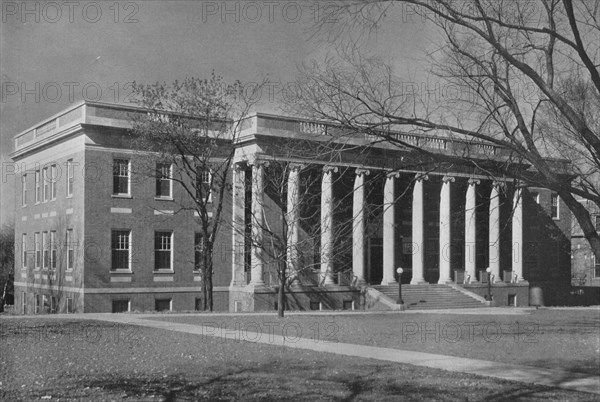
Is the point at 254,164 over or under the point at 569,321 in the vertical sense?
over

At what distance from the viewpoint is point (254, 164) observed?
37.3 metres

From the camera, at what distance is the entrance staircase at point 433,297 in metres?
40.9

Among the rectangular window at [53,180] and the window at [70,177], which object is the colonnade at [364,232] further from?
the rectangular window at [53,180]

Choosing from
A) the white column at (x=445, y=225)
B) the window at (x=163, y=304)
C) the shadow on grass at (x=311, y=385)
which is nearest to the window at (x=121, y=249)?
the window at (x=163, y=304)

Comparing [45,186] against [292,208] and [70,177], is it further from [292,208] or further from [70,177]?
[292,208]

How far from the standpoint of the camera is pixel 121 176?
3878 cm

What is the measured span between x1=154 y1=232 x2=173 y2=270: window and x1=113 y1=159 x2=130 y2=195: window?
9.49 feet

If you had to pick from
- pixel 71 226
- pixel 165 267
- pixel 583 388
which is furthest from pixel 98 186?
pixel 583 388

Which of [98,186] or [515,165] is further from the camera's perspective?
[98,186]

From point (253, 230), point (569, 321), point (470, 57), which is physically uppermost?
point (470, 57)

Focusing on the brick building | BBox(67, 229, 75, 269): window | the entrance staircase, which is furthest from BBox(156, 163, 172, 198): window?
the entrance staircase

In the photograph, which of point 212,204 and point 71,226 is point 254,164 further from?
point 71,226

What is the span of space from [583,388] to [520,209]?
40.1 meters

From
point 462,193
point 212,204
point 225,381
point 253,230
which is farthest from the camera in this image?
point 462,193
